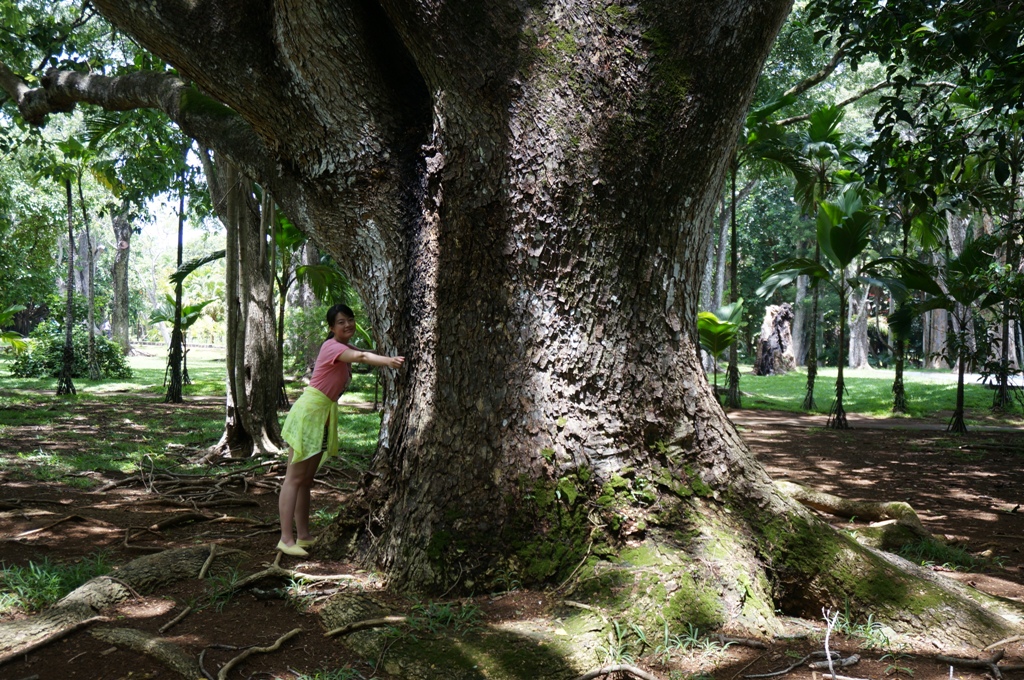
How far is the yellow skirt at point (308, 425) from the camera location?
455cm

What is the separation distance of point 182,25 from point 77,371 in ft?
63.5

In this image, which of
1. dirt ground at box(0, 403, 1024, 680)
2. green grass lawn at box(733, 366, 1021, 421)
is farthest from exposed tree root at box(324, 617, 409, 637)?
green grass lawn at box(733, 366, 1021, 421)

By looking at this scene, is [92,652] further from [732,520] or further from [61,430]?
[61,430]

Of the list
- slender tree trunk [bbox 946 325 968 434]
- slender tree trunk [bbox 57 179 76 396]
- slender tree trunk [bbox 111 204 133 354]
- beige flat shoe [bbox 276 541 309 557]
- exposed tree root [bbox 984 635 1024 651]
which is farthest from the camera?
slender tree trunk [bbox 111 204 133 354]

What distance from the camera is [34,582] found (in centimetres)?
392

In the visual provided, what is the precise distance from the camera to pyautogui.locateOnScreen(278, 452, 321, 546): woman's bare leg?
175 inches

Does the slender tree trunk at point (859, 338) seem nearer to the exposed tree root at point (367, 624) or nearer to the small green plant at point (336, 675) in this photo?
the exposed tree root at point (367, 624)

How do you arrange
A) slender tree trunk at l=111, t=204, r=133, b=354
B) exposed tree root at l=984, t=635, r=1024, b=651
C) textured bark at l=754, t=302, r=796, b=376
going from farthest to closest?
slender tree trunk at l=111, t=204, r=133, b=354, textured bark at l=754, t=302, r=796, b=376, exposed tree root at l=984, t=635, r=1024, b=651

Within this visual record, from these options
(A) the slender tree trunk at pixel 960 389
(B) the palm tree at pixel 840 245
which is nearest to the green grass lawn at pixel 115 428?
(B) the palm tree at pixel 840 245

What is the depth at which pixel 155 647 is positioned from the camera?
124 inches

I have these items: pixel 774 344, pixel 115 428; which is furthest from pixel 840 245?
pixel 774 344

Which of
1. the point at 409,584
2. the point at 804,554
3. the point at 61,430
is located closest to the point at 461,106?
the point at 409,584

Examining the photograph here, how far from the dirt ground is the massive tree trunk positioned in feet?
1.06

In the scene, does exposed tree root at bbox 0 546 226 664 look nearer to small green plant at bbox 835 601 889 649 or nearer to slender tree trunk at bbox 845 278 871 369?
small green plant at bbox 835 601 889 649
